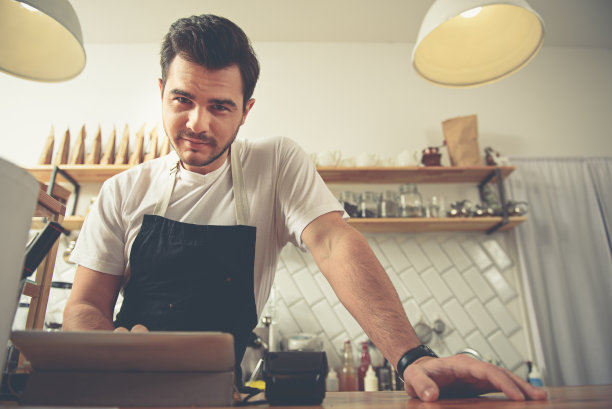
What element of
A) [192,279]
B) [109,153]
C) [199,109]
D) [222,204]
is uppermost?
[109,153]

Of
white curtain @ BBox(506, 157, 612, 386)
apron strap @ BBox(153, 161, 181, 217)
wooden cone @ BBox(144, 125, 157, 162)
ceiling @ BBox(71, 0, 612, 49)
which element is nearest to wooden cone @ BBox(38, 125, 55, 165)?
wooden cone @ BBox(144, 125, 157, 162)

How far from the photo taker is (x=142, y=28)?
3.85 meters

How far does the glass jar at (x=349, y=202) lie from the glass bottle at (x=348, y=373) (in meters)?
0.97

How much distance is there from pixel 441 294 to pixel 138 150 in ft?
8.91

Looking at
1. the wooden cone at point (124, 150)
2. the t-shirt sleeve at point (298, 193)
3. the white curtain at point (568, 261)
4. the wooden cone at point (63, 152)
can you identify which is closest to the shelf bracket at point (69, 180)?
the wooden cone at point (63, 152)

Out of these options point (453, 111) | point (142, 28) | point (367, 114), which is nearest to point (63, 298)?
point (142, 28)

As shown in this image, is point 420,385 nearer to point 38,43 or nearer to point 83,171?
point 38,43

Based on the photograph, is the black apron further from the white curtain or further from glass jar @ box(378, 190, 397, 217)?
the white curtain

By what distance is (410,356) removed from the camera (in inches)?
30.4

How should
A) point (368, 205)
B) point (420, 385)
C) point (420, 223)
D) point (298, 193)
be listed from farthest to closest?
point (368, 205), point (420, 223), point (298, 193), point (420, 385)

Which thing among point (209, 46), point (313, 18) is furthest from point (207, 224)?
point (313, 18)

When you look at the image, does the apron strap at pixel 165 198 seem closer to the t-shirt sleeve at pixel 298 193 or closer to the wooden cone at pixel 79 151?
the t-shirt sleeve at pixel 298 193

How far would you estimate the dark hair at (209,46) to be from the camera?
3.90ft

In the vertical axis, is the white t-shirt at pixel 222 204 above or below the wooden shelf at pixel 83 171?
below
